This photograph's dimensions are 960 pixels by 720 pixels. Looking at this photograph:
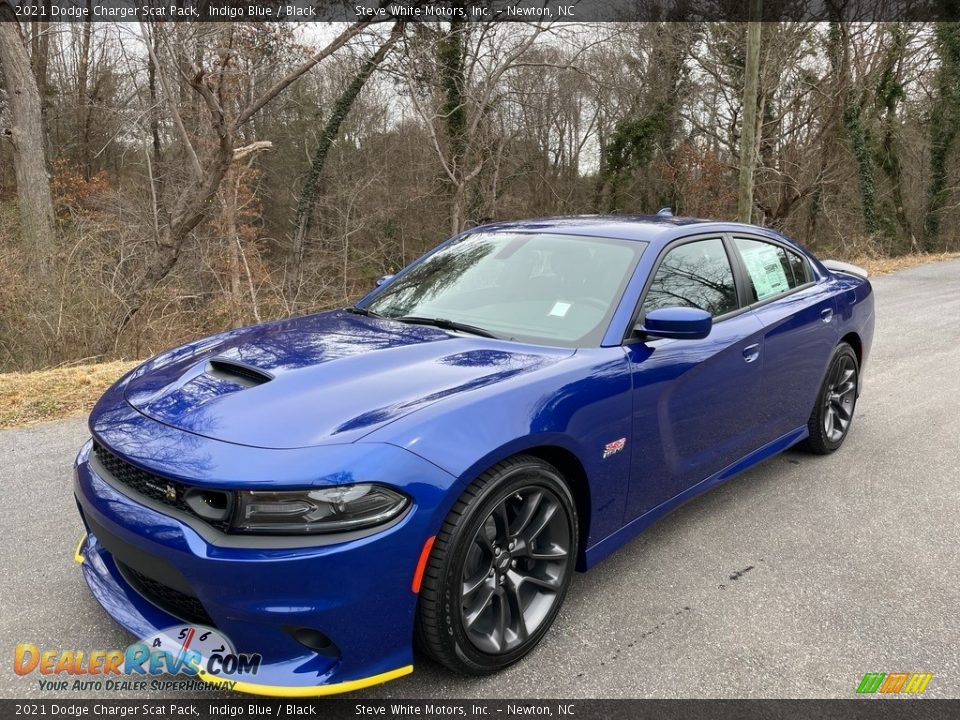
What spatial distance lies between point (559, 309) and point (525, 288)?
0.27 m

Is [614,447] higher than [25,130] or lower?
lower

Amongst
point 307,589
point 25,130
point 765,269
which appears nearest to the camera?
point 307,589

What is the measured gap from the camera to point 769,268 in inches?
161

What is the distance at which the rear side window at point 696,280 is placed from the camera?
128 inches

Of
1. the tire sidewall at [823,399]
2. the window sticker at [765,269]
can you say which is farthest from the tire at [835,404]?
the window sticker at [765,269]

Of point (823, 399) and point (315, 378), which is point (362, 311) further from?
point (823, 399)

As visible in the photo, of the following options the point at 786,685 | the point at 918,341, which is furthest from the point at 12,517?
the point at 918,341

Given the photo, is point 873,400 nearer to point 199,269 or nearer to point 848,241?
point 199,269

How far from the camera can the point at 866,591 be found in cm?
297

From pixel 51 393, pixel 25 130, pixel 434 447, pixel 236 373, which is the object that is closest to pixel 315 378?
pixel 236 373

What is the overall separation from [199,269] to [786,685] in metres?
14.5

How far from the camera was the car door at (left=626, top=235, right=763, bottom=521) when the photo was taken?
Result: 291 centimetres

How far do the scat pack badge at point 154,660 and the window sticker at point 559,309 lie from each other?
1826 millimetres

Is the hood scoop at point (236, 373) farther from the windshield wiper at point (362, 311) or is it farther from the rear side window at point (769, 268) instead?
the rear side window at point (769, 268)
